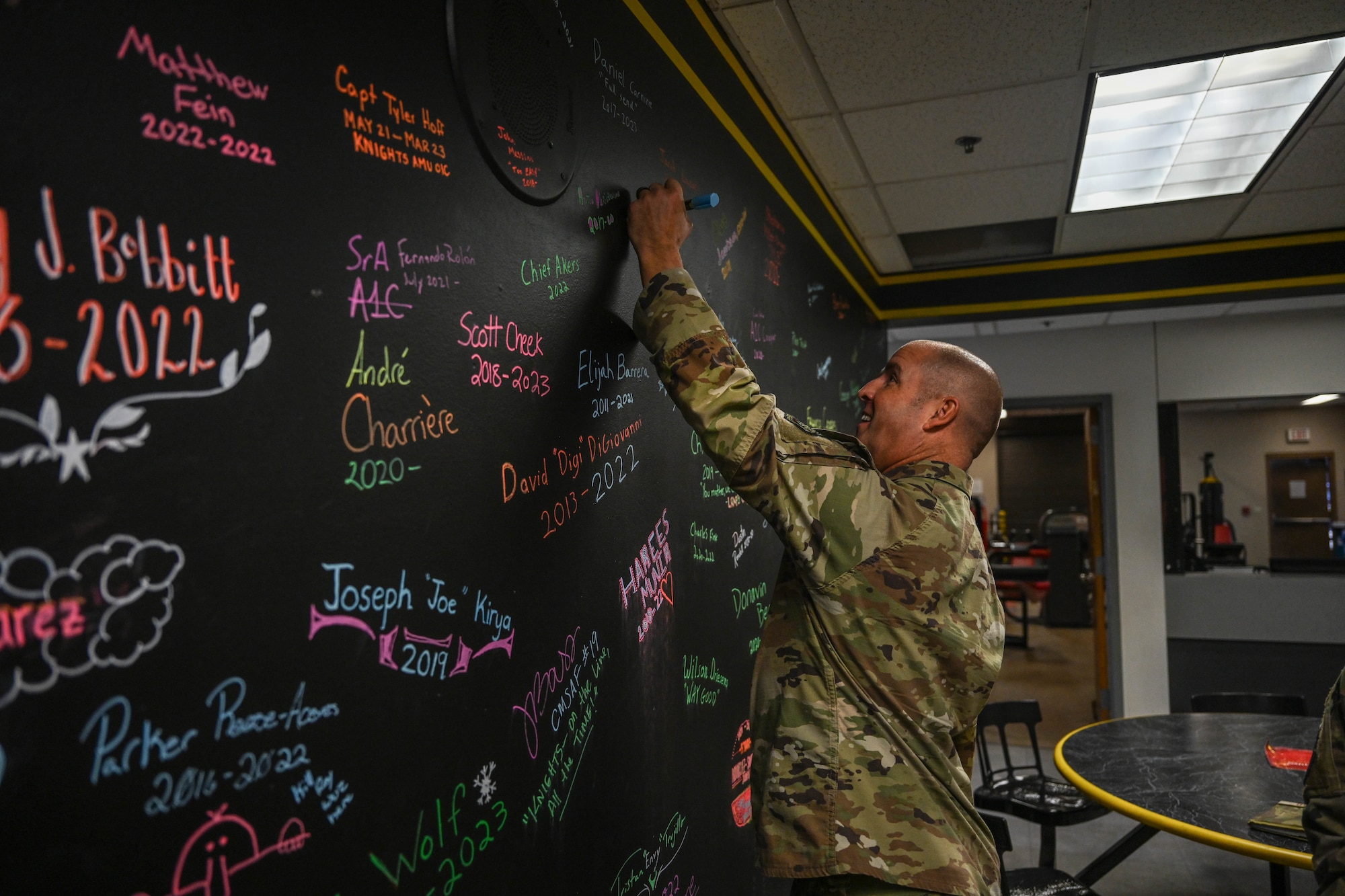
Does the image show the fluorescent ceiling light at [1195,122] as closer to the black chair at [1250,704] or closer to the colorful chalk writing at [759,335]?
the colorful chalk writing at [759,335]

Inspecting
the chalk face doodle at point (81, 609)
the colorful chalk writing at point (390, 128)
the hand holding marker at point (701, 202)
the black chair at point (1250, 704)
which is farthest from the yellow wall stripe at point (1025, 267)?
the chalk face doodle at point (81, 609)

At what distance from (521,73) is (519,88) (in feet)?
0.09

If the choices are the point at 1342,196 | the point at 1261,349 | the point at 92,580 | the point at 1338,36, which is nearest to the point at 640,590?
the point at 92,580

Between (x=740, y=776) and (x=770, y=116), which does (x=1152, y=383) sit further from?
→ (x=740, y=776)

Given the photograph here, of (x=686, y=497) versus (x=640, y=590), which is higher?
(x=686, y=497)

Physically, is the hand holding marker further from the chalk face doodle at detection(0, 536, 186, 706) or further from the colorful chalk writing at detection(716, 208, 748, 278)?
the chalk face doodle at detection(0, 536, 186, 706)

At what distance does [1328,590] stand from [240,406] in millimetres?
6496

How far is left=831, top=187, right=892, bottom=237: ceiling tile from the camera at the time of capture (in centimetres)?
377

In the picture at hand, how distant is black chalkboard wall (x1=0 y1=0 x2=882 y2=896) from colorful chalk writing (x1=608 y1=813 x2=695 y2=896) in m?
0.01

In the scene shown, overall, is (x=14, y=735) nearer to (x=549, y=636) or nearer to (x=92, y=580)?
(x=92, y=580)

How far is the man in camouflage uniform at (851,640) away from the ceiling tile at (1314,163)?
2874 mm

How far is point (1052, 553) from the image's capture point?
10234 millimetres

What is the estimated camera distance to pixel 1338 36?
98.3 inches

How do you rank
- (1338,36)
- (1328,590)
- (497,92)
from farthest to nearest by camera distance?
(1328,590) → (1338,36) → (497,92)
